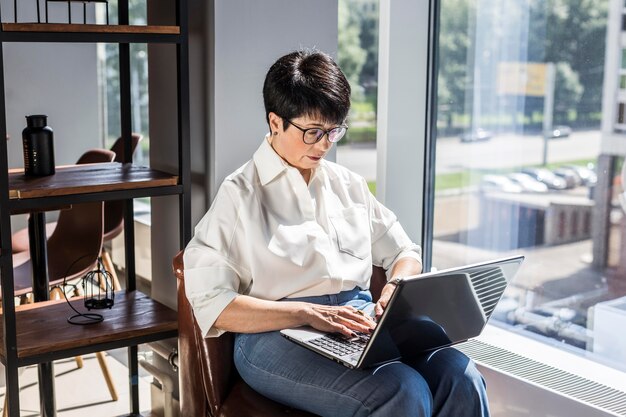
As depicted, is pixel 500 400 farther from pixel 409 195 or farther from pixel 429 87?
pixel 429 87

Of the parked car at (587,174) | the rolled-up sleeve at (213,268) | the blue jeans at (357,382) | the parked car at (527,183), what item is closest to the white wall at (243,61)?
the rolled-up sleeve at (213,268)

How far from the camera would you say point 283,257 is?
1.99 m

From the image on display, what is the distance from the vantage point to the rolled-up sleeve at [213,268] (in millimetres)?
1904

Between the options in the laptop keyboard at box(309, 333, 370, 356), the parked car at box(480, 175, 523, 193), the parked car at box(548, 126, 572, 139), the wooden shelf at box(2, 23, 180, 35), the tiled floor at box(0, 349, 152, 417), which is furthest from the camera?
the tiled floor at box(0, 349, 152, 417)

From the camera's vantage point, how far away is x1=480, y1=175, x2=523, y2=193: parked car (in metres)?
2.68

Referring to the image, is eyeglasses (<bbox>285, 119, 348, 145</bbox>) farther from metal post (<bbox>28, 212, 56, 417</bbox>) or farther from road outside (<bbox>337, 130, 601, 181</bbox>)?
metal post (<bbox>28, 212, 56, 417</bbox>)

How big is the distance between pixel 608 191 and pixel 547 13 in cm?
58

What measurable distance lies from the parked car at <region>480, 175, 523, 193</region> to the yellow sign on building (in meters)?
0.29

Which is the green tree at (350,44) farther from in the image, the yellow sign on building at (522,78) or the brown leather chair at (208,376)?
the brown leather chair at (208,376)

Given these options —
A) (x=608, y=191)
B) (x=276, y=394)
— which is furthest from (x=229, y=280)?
(x=608, y=191)

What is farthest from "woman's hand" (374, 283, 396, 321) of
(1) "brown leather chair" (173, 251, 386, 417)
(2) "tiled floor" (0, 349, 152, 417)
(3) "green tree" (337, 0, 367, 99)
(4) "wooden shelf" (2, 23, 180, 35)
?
(3) "green tree" (337, 0, 367, 99)

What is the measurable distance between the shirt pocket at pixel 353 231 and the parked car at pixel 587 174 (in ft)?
2.30

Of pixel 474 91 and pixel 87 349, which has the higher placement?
pixel 474 91

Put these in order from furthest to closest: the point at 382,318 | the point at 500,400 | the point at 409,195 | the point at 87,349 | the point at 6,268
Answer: the point at 409,195
the point at 500,400
the point at 87,349
the point at 6,268
the point at 382,318
